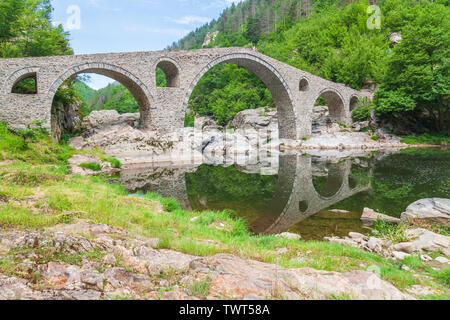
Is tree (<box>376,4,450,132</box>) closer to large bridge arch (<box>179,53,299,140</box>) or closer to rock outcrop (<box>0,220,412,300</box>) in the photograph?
large bridge arch (<box>179,53,299,140</box>)

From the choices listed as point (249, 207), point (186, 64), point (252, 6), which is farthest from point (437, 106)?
point (252, 6)

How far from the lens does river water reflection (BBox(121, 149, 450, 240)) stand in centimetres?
614

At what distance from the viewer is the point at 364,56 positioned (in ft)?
99.4

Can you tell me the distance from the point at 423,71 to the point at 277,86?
12.1 metres

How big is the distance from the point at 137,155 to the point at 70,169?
18.6ft

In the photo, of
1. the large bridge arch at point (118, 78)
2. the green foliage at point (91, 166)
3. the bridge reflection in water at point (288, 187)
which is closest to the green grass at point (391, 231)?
the bridge reflection in water at point (288, 187)

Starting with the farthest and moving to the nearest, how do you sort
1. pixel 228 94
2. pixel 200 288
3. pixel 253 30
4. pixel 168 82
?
pixel 253 30
pixel 228 94
pixel 168 82
pixel 200 288

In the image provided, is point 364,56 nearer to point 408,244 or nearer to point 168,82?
point 168,82

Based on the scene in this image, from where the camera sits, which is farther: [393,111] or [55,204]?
[393,111]

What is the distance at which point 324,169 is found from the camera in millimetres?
13336

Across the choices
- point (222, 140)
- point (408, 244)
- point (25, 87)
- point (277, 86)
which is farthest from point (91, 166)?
point (277, 86)

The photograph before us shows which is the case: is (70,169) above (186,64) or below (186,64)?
below

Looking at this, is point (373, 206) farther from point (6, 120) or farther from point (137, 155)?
point (6, 120)

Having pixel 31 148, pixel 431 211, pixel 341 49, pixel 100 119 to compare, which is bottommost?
pixel 431 211
